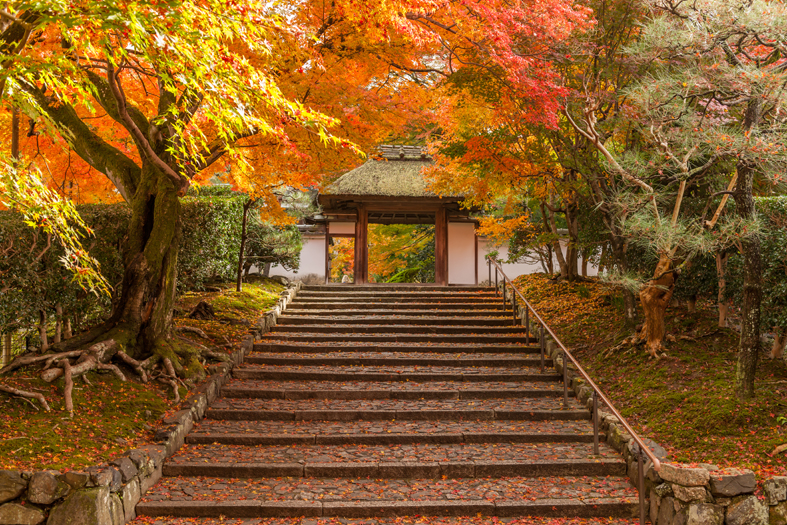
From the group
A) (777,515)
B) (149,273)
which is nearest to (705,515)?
(777,515)

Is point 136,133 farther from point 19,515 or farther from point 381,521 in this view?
point 381,521

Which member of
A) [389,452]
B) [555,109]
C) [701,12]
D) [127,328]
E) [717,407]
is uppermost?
[701,12]

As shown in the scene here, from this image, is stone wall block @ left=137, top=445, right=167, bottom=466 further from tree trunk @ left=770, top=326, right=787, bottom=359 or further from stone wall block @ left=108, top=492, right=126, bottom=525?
tree trunk @ left=770, top=326, right=787, bottom=359

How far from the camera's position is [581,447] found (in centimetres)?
726

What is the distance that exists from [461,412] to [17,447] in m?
5.31

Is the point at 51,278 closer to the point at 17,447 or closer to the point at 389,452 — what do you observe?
the point at 17,447

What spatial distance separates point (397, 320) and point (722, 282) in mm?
6399

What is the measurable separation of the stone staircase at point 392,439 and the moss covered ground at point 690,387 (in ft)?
2.38

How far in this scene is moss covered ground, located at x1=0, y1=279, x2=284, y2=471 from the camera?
5.77 meters

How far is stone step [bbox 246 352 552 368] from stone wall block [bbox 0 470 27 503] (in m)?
4.94

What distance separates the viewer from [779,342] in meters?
7.75

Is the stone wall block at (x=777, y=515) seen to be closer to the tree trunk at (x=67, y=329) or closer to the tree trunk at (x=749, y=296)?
the tree trunk at (x=749, y=296)

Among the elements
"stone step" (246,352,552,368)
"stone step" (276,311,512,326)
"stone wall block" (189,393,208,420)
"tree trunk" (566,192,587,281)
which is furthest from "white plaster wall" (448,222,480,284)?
"stone wall block" (189,393,208,420)

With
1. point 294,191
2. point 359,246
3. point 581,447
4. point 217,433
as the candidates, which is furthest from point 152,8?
point 294,191
